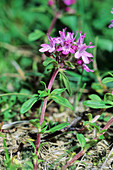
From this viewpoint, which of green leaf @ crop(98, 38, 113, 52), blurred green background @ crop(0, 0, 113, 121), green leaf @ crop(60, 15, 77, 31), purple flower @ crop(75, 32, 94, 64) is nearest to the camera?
purple flower @ crop(75, 32, 94, 64)

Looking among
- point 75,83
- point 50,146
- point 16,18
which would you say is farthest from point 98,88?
point 16,18

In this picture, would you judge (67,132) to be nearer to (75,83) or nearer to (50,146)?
(50,146)

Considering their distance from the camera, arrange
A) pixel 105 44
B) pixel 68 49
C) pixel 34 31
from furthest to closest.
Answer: pixel 105 44 < pixel 34 31 < pixel 68 49

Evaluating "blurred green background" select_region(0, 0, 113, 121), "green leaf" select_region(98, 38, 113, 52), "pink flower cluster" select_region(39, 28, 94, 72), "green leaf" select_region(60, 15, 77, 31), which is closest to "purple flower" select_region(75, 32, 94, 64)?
"pink flower cluster" select_region(39, 28, 94, 72)

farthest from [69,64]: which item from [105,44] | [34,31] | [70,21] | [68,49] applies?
[70,21]

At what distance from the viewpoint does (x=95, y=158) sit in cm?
178

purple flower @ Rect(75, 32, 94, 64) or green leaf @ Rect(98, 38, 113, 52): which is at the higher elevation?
green leaf @ Rect(98, 38, 113, 52)

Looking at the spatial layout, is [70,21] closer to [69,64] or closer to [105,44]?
[105,44]

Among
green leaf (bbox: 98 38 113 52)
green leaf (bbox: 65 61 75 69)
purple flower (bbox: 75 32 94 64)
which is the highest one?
green leaf (bbox: 98 38 113 52)

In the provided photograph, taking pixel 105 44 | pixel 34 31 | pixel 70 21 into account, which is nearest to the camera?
pixel 34 31

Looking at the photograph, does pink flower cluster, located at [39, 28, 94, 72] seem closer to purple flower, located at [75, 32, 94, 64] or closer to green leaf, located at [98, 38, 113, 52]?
purple flower, located at [75, 32, 94, 64]

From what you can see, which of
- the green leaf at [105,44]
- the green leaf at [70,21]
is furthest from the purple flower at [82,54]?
the green leaf at [70,21]

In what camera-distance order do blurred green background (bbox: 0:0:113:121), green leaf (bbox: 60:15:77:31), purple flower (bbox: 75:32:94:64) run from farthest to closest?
1. green leaf (bbox: 60:15:77:31)
2. blurred green background (bbox: 0:0:113:121)
3. purple flower (bbox: 75:32:94:64)

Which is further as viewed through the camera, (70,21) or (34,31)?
(70,21)
